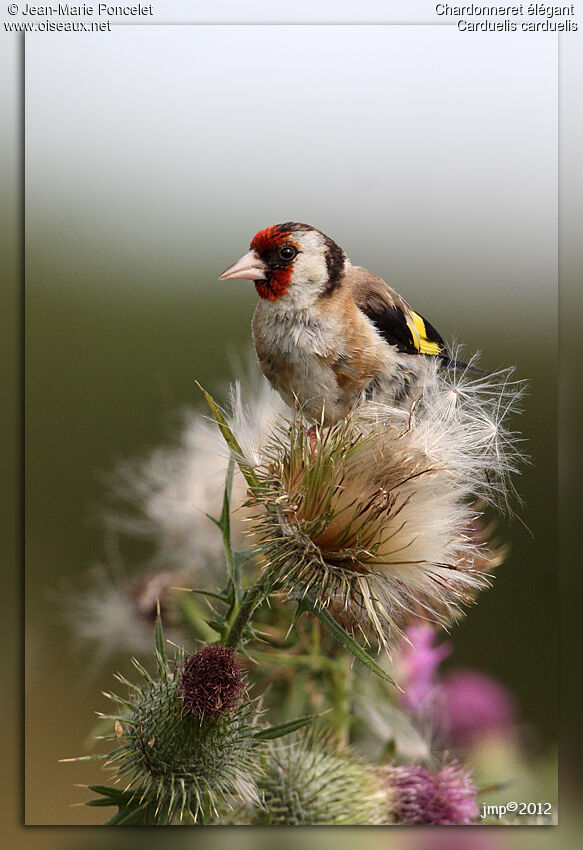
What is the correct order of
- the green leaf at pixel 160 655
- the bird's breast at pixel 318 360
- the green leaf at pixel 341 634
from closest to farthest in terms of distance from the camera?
the green leaf at pixel 341 634 < the green leaf at pixel 160 655 < the bird's breast at pixel 318 360

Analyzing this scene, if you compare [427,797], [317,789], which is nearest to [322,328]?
[317,789]

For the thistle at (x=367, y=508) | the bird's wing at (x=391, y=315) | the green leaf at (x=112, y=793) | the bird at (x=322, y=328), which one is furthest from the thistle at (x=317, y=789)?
the bird's wing at (x=391, y=315)

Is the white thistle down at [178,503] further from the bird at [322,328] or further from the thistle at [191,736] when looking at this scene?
the thistle at [191,736]

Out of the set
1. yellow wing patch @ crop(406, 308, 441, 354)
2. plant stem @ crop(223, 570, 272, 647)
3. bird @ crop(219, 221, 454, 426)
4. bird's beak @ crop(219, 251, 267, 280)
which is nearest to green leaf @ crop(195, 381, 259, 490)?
plant stem @ crop(223, 570, 272, 647)

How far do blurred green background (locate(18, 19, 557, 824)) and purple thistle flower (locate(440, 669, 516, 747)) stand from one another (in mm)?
45

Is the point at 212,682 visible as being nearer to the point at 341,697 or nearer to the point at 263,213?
the point at 341,697

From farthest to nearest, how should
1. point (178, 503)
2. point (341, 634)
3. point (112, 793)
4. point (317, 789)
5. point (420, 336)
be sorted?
point (178, 503) < point (420, 336) < point (317, 789) < point (112, 793) < point (341, 634)

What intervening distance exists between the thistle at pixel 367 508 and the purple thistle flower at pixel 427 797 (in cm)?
75

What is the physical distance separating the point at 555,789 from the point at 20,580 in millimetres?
1693

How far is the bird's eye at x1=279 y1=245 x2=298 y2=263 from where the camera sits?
2.38 meters

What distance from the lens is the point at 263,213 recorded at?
2531 millimetres

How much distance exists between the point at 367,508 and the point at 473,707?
1047 millimetres

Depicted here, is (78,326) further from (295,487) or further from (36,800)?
(36,800)

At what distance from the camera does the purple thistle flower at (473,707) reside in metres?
2.53
